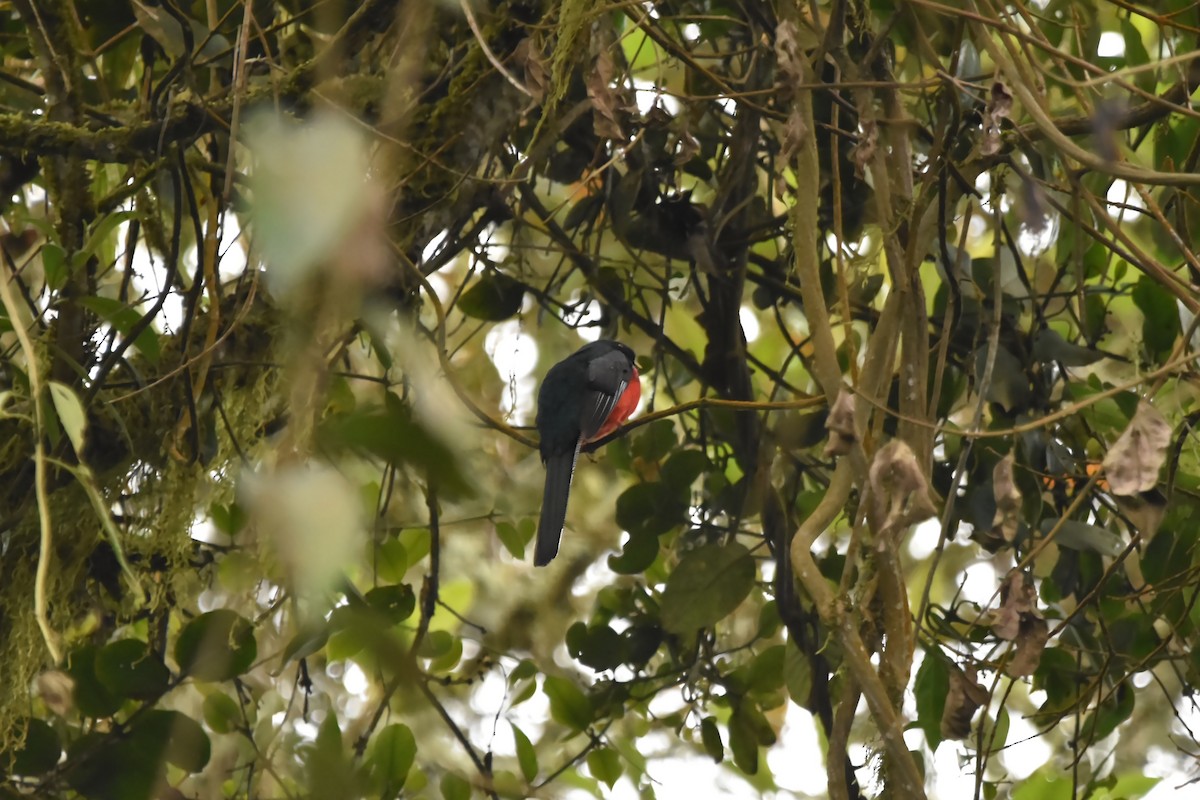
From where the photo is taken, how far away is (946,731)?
1768 mm

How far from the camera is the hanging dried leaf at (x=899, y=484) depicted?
138cm

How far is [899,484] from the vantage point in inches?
55.0

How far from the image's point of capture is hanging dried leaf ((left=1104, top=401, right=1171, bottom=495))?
55.7 inches

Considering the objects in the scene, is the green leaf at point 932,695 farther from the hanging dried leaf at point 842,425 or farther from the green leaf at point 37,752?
the green leaf at point 37,752

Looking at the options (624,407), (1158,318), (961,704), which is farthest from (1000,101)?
(624,407)

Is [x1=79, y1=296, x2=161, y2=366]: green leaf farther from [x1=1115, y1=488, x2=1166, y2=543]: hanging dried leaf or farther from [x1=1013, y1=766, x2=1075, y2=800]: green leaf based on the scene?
[x1=1013, y1=766, x2=1075, y2=800]: green leaf

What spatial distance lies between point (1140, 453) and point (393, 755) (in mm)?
1289

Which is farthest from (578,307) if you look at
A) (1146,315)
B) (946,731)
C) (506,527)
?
(946,731)

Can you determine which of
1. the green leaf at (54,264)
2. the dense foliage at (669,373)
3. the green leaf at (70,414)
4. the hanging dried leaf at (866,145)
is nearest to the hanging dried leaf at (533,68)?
the dense foliage at (669,373)

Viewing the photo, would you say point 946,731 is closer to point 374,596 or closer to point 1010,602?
point 1010,602

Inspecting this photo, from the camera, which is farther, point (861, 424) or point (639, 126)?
point (639, 126)

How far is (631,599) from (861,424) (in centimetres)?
118

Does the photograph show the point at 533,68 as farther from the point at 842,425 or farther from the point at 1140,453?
the point at 1140,453

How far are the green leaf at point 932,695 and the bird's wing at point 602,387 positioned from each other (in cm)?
104
